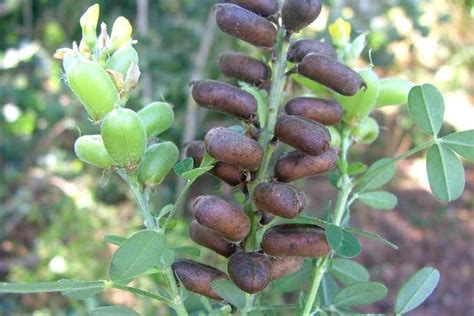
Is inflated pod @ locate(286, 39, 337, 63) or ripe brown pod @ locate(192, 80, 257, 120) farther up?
inflated pod @ locate(286, 39, 337, 63)

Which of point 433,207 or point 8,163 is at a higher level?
point 8,163

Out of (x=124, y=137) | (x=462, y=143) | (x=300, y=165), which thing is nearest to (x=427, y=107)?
(x=462, y=143)

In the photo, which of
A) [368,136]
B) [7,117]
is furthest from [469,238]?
[368,136]

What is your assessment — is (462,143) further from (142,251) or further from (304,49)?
(142,251)

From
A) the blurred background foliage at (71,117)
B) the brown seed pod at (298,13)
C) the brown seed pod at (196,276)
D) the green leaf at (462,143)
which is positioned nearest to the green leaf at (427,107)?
the green leaf at (462,143)

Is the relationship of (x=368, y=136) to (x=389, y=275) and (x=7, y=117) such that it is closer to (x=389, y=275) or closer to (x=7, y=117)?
(x=7, y=117)

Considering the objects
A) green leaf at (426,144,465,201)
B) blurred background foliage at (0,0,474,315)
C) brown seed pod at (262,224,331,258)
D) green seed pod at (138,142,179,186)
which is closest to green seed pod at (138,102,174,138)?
green seed pod at (138,142,179,186)

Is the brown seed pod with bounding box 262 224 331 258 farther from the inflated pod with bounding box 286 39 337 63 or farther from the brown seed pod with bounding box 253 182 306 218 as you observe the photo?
the inflated pod with bounding box 286 39 337 63
